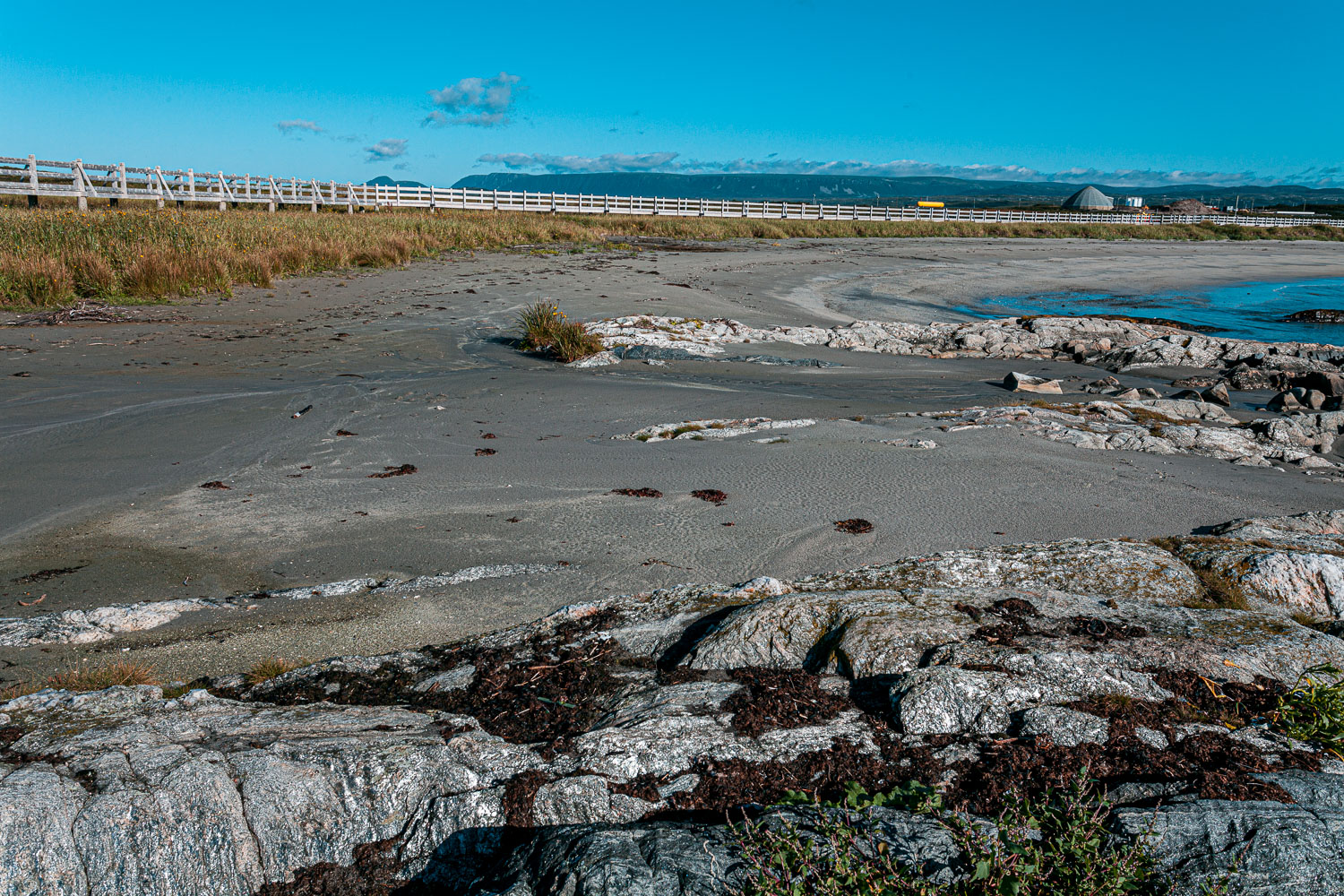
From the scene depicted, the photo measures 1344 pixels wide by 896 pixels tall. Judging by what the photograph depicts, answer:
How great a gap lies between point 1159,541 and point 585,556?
2.85 meters

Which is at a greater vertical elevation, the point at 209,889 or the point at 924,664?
the point at 924,664

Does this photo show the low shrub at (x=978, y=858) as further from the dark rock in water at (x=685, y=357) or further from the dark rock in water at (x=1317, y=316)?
the dark rock in water at (x=1317, y=316)

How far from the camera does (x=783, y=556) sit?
465cm

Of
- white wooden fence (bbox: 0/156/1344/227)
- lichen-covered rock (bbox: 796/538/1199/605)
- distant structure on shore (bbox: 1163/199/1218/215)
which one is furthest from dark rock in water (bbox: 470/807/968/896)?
distant structure on shore (bbox: 1163/199/1218/215)

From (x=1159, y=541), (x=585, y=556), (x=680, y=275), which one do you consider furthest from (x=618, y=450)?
(x=680, y=275)

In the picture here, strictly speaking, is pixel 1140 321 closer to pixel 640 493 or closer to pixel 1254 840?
pixel 640 493

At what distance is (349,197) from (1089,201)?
96.9 meters

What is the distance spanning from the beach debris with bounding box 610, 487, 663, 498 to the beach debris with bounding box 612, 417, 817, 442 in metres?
1.37

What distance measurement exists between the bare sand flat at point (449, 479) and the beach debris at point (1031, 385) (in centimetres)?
29

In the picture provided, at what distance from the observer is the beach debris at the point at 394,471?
6.15 meters

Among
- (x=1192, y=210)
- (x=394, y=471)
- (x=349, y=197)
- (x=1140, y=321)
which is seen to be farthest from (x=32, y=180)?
(x=1192, y=210)

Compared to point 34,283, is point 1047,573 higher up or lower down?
lower down

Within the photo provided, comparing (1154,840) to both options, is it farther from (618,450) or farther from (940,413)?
(940,413)

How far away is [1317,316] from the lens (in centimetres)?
2075
